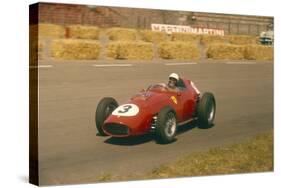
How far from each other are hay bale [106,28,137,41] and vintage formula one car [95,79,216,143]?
3.89ft

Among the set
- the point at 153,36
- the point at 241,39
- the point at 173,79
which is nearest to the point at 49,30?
the point at 153,36

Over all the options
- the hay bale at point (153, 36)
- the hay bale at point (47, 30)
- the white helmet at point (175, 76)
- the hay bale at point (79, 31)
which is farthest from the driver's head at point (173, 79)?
the hay bale at point (47, 30)

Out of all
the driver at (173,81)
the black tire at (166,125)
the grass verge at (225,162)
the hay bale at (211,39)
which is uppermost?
the hay bale at (211,39)

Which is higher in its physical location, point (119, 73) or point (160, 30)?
point (160, 30)

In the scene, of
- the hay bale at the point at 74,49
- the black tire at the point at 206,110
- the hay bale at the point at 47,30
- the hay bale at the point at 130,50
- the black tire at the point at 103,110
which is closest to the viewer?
Answer: the hay bale at the point at 47,30

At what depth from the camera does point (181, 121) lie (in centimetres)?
1450

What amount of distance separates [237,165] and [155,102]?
2.93 meters

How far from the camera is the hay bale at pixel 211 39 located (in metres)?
15.0

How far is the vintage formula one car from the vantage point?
13461 millimetres

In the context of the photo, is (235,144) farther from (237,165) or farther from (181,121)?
(181,121)

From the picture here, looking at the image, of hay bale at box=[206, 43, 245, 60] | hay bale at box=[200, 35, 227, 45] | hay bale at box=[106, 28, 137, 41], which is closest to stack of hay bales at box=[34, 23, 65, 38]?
hay bale at box=[106, 28, 137, 41]

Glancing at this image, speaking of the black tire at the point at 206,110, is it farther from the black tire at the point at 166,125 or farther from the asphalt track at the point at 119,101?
the black tire at the point at 166,125

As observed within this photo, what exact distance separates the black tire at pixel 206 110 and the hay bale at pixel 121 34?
2.31 metres

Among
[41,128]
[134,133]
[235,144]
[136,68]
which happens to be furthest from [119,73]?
[235,144]
